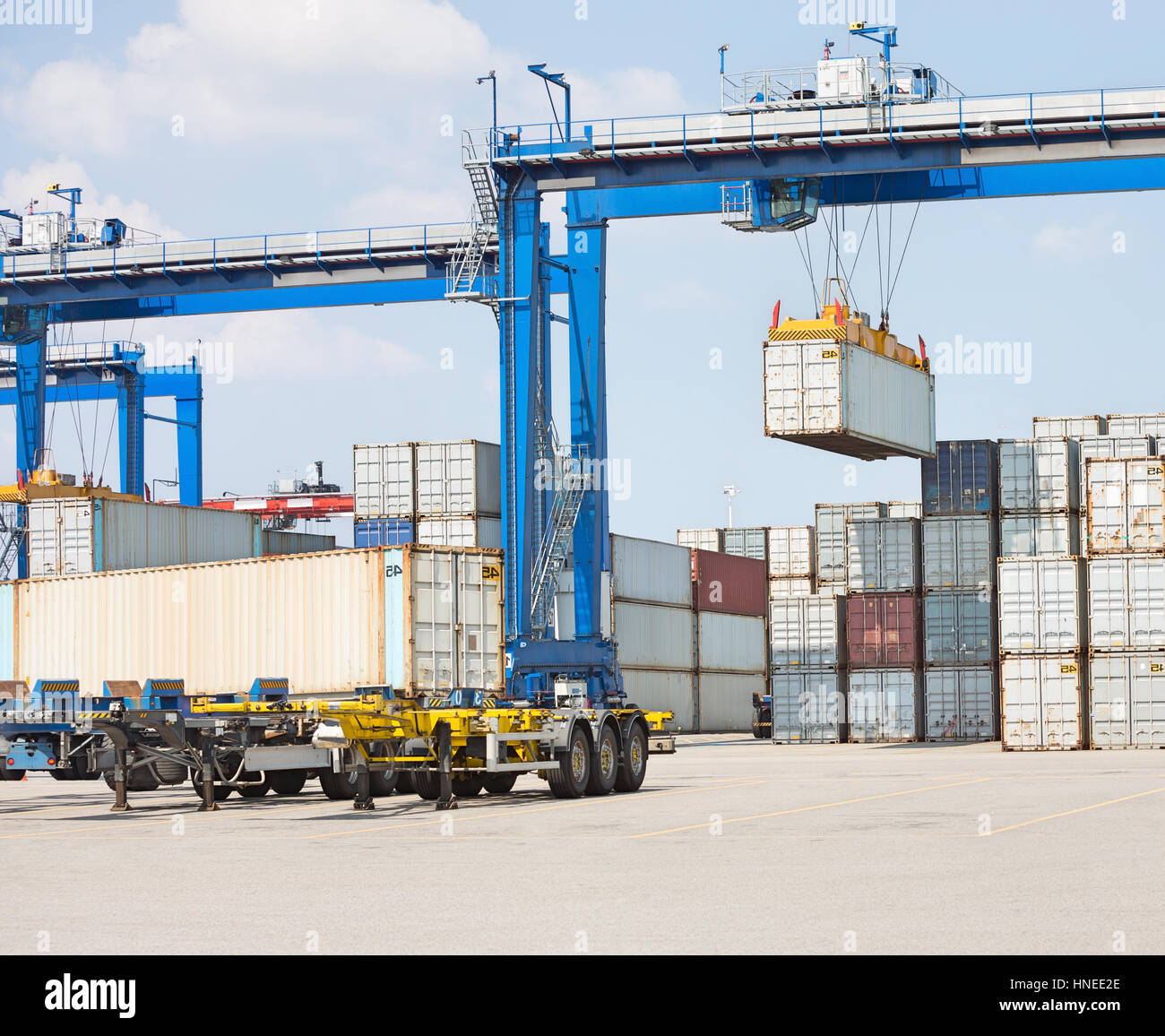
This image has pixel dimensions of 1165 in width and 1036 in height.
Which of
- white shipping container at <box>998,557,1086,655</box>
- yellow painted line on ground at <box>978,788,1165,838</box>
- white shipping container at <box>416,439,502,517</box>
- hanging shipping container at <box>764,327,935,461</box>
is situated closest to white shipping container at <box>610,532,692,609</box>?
white shipping container at <box>416,439,502,517</box>

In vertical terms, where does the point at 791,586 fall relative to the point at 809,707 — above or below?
above

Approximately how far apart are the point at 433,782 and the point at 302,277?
2899 centimetres

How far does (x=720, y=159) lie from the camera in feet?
123

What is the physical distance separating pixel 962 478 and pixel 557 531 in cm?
1053

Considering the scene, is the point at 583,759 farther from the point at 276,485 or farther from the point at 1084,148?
the point at 276,485

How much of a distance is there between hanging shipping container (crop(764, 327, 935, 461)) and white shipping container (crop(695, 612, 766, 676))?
20.5m

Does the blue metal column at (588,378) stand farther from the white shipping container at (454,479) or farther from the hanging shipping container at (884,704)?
the hanging shipping container at (884,704)

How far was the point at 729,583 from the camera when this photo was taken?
59281 millimetres

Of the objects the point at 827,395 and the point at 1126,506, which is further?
the point at 1126,506

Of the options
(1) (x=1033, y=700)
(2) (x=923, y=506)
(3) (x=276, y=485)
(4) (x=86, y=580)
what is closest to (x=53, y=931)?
(4) (x=86, y=580)

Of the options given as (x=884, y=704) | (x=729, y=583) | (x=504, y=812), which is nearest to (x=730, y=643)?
(x=729, y=583)

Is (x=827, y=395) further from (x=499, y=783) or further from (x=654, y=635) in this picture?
(x=654, y=635)

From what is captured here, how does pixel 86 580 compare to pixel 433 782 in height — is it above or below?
above

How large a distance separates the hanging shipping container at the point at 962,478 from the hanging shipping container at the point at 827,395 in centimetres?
465
